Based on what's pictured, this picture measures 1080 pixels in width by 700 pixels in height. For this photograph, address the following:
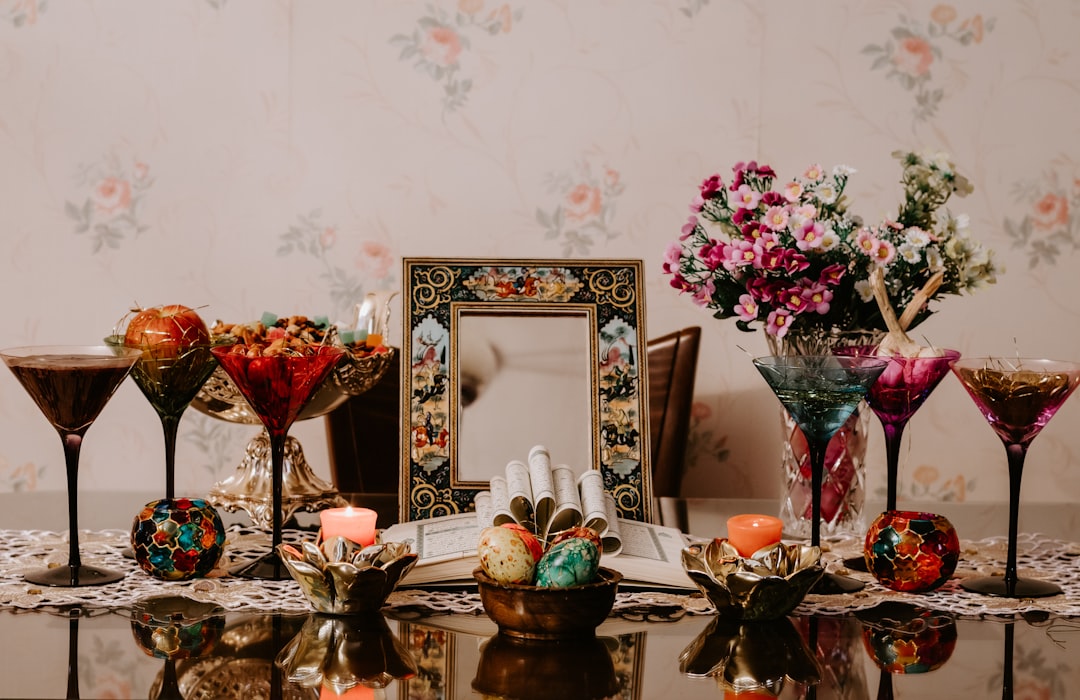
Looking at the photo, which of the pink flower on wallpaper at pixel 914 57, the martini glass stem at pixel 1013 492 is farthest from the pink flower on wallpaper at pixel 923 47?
the martini glass stem at pixel 1013 492

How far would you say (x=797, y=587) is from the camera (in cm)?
107

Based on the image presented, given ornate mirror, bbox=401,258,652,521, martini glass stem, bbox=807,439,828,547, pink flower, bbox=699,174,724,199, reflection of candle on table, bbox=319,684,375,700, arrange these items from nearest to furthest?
reflection of candle on table, bbox=319,684,375,700, martini glass stem, bbox=807,439,828,547, ornate mirror, bbox=401,258,652,521, pink flower, bbox=699,174,724,199

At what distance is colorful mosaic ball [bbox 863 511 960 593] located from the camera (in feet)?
3.91

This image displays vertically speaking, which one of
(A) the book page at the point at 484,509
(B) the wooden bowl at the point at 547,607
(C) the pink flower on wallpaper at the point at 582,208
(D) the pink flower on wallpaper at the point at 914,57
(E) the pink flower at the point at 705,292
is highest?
(D) the pink flower on wallpaper at the point at 914,57

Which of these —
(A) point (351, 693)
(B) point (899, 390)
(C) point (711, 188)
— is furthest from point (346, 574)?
(C) point (711, 188)

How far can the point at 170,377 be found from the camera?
1.30 metres

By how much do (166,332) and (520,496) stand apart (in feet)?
1.53

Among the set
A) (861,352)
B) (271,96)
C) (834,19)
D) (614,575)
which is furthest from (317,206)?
(614,575)

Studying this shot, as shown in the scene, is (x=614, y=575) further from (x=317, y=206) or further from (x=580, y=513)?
(x=317, y=206)

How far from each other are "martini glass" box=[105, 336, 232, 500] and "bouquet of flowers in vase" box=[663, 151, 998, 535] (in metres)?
0.66

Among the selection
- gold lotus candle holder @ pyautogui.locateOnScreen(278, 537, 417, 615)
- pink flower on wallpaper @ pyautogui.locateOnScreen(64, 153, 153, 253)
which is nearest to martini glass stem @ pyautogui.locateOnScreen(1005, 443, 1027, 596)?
gold lotus candle holder @ pyautogui.locateOnScreen(278, 537, 417, 615)

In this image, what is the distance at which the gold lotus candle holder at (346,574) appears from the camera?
1061mm

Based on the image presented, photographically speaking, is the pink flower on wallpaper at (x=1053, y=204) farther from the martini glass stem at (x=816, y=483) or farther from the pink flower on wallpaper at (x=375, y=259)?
the martini glass stem at (x=816, y=483)

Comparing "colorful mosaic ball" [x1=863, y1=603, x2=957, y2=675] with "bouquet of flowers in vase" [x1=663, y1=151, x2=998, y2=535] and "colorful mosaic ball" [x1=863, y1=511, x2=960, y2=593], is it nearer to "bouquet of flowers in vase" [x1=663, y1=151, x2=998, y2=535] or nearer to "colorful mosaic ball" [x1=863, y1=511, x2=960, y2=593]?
"colorful mosaic ball" [x1=863, y1=511, x2=960, y2=593]
